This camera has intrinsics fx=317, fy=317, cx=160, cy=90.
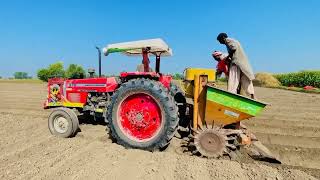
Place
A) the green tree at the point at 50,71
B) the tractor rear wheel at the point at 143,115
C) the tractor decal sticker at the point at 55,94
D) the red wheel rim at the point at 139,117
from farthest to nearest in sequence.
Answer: the green tree at the point at 50,71
the tractor decal sticker at the point at 55,94
the red wheel rim at the point at 139,117
the tractor rear wheel at the point at 143,115

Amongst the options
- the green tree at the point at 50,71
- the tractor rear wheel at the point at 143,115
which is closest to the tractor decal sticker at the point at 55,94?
the tractor rear wheel at the point at 143,115

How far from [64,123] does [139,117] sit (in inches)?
64.1

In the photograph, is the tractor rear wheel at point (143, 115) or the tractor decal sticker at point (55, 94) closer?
the tractor rear wheel at point (143, 115)

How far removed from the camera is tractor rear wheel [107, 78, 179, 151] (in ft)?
15.5

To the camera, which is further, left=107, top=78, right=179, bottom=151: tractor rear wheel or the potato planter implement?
left=107, top=78, right=179, bottom=151: tractor rear wheel

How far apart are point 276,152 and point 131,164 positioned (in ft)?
8.19

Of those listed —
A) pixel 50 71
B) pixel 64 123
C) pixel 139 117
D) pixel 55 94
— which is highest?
pixel 50 71

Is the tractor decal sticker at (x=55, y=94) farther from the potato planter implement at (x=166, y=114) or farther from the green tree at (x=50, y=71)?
the green tree at (x=50, y=71)

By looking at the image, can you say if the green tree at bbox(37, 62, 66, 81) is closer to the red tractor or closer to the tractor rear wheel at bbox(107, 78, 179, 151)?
the red tractor

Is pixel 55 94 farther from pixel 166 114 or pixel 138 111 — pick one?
pixel 166 114

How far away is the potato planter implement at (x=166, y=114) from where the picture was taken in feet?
14.9

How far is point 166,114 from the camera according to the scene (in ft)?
15.5

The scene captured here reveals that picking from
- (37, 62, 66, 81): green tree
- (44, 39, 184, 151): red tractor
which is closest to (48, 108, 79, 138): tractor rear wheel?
(44, 39, 184, 151): red tractor

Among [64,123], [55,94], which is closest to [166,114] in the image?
[64,123]
